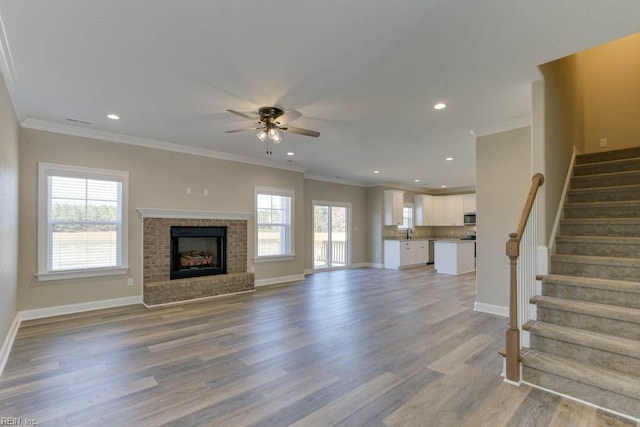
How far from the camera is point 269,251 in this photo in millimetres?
7195

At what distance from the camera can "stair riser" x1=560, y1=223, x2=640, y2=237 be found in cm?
325

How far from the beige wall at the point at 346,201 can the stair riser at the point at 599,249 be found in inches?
246

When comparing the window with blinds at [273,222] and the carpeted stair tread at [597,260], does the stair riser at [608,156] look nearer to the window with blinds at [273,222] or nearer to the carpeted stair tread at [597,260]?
the carpeted stair tread at [597,260]

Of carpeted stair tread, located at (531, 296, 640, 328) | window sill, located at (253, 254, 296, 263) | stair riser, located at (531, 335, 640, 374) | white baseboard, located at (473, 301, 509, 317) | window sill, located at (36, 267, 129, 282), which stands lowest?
white baseboard, located at (473, 301, 509, 317)

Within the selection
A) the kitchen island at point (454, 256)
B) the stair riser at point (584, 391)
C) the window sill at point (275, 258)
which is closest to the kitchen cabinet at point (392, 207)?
the kitchen island at point (454, 256)

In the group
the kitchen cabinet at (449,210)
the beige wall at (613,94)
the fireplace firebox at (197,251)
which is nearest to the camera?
the beige wall at (613,94)

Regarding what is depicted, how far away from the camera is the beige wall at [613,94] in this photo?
15.3ft

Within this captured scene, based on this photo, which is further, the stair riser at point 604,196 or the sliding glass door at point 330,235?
the sliding glass door at point 330,235

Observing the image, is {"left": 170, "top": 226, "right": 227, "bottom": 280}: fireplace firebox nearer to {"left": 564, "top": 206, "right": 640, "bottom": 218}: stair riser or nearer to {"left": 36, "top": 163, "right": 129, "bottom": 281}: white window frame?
{"left": 36, "top": 163, "right": 129, "bottom": 281}: white window frame

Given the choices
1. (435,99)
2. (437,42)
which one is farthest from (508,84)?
(437,42)

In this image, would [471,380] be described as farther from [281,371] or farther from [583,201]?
[583,201]

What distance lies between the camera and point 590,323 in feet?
8.74

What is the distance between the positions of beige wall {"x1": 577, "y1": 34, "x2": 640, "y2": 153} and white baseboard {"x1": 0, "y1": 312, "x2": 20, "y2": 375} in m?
7.80

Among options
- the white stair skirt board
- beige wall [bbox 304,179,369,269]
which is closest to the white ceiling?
the white stair skirt board
